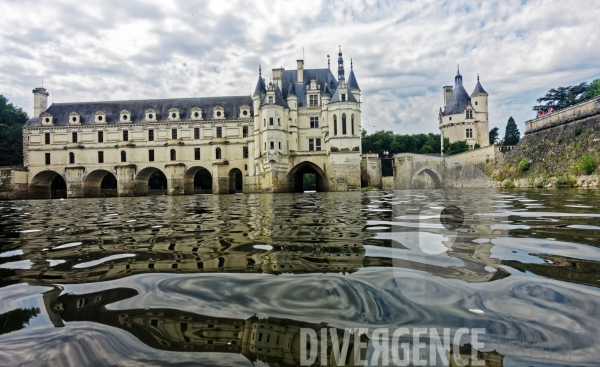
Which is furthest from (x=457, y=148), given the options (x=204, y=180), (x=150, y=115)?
(x=150, y=115)

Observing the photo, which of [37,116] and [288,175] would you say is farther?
[37,116]

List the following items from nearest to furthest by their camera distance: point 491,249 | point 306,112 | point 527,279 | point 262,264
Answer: point 527,279, point 262,264, point 491,249, point 306,112

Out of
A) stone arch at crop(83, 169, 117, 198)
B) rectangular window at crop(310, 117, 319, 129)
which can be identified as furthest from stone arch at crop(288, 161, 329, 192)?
stone arch at crop(83, 169, 117, 198)

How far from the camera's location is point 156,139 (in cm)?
4509

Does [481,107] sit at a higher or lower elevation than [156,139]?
higher

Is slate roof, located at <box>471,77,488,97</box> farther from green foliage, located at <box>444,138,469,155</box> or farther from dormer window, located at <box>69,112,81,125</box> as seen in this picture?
dormer window, located at <box>69,112,81,125</box>

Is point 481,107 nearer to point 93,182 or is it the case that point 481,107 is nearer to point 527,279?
point 93,182

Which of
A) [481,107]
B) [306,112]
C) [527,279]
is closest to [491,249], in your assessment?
[527,279]

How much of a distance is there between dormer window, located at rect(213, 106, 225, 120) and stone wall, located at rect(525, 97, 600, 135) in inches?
1291

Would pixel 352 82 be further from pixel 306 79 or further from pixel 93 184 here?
pixel 93 184

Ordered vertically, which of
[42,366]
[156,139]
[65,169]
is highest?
[156,139]

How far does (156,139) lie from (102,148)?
22.1 feet

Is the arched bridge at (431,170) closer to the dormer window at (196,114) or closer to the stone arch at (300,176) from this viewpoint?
the stone arch at (300,176)

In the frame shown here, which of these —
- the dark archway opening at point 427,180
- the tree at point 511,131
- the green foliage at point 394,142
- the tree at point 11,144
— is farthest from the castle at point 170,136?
the tree at point 511,131
